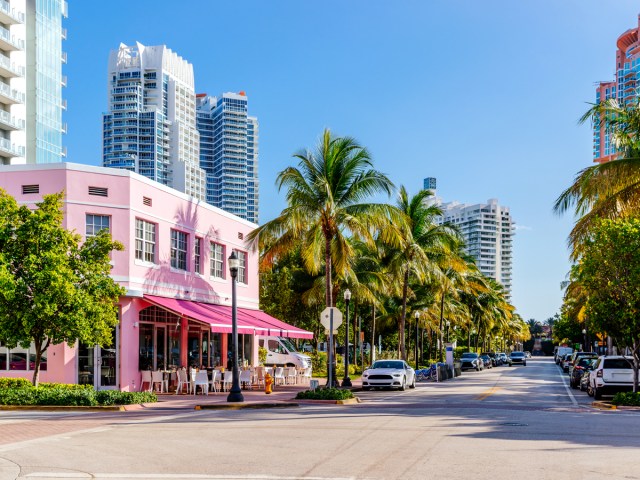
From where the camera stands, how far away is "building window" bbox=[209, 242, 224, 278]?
120 feet

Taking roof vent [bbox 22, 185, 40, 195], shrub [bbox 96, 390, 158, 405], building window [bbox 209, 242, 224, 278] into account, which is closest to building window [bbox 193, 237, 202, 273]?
building window [bbox 209, 242, 224, 278]

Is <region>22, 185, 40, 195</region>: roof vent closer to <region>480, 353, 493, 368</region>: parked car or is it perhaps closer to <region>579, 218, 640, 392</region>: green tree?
<region>579, 218, 640, 392</region>: green tree

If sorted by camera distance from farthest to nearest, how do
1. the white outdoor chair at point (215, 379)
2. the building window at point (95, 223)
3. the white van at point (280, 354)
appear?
the white van at point (280, 354), the white outdoor chair at point (215, 379), the building window at point (95, 223)

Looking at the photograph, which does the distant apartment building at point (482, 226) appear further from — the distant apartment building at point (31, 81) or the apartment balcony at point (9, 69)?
the apartment balcony at point (9, 69)

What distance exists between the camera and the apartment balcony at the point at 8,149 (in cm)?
7625

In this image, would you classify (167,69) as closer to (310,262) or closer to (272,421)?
(310,262)

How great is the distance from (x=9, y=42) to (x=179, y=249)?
178 feet

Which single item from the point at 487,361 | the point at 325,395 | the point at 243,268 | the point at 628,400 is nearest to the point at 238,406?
the point at 325,395

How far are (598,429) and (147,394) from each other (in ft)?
43.7

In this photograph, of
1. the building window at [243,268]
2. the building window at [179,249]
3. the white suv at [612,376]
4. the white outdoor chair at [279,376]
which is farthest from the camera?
the building window at [243,268]

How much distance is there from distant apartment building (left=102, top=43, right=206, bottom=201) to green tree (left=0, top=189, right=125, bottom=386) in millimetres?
157543

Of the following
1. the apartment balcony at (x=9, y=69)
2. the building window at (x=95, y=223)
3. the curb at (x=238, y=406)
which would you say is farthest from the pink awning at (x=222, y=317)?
the apartment balcony at (x=9, y=69)

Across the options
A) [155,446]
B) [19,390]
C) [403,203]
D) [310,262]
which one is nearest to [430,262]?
[403,203]

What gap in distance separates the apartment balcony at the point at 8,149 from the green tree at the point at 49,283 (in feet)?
183
